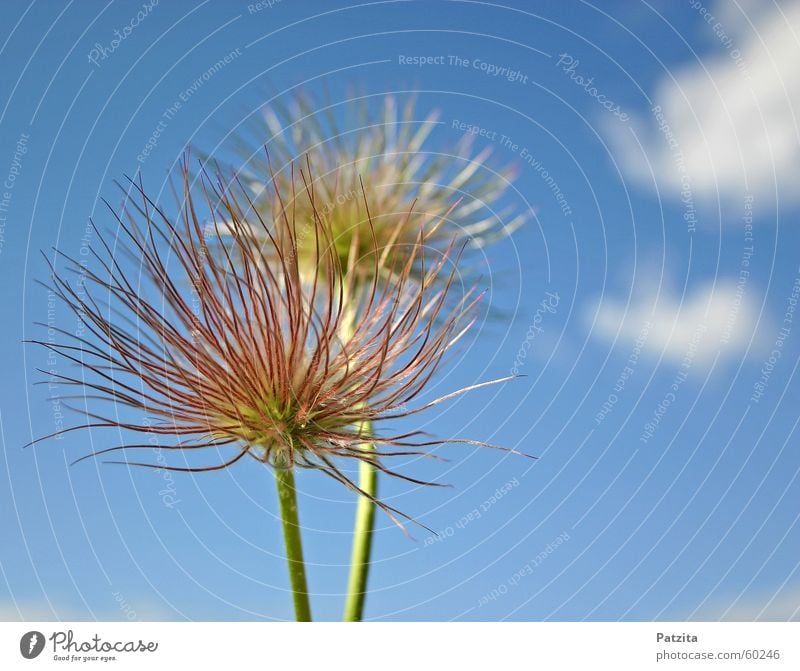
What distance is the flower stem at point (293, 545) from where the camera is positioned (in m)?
2.53

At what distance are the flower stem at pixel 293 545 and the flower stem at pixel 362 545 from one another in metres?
0.32

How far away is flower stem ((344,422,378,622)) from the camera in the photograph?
286 cm

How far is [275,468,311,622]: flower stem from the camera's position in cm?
253

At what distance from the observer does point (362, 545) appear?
2975 mm

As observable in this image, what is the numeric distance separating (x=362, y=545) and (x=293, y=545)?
1.55ft

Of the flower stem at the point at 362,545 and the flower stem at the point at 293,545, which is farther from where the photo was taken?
the flower stem at the point at 362,545

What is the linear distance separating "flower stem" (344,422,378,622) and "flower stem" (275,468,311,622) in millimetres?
318

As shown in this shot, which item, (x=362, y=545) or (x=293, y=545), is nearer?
(x=293, y=545)

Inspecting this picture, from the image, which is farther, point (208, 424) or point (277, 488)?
point (208, 424)

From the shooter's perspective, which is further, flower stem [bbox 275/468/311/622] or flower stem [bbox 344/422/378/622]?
flower stem [bbox 344/422/378/622]
